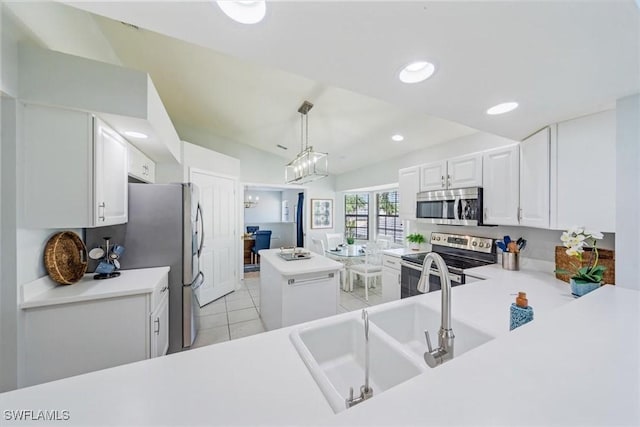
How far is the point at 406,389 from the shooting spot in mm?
549

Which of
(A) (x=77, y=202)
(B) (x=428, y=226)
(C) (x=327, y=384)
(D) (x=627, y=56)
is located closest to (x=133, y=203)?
(A) (x=77, y=202)

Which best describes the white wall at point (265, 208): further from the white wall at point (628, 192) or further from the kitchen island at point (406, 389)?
the white wall at point (628, 192)

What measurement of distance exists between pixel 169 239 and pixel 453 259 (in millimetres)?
3139

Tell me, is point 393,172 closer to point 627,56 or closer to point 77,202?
point 627,56

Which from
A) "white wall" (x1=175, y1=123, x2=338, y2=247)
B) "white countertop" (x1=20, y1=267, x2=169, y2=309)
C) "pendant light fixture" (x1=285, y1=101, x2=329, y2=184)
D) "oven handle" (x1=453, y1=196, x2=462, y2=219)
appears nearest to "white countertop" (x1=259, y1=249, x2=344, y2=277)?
"white countertop" (x1=20, y1=267, x2=169, y2=309)

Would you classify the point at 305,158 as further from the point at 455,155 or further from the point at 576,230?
the point at 576,230

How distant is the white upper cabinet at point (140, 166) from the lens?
2.27 metres

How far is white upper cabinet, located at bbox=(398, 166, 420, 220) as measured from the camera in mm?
3152

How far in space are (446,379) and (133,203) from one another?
105 inches

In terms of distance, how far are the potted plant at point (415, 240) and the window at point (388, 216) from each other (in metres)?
1.10

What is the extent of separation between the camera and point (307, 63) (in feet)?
3.50

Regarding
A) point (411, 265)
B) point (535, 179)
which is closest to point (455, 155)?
point (535, 179)

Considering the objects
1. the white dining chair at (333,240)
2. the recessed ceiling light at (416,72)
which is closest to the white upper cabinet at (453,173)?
the recessed ceiling light at (416,72)

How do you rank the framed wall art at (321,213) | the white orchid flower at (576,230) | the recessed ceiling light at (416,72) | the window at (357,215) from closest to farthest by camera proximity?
the recessed ceiling light at (416,72) → the white orchid flower at (576,230) → the window at (357,215) → the framed wall art at (321,213)
